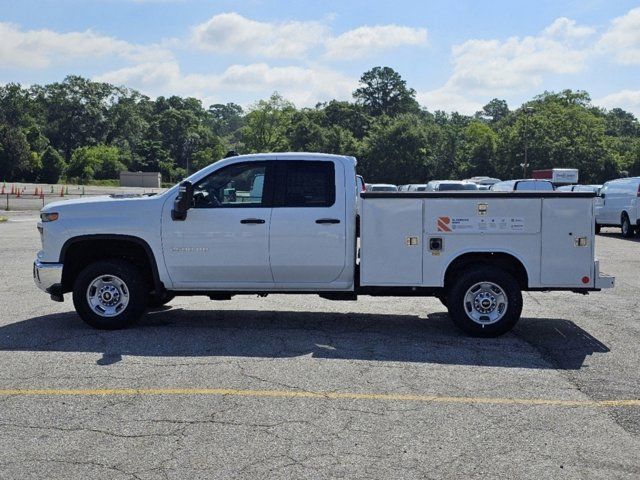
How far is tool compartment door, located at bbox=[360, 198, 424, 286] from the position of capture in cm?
830

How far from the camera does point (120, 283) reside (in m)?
8.66

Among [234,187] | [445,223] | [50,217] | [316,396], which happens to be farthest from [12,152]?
[316,396]

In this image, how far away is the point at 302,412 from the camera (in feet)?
18.8

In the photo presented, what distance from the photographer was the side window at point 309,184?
853cm

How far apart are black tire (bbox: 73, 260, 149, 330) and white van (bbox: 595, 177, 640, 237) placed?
725 inches

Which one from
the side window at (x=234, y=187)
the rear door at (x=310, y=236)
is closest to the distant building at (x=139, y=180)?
the side window at (x=234, y=187)

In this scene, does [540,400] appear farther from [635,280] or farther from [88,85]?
[88,85]

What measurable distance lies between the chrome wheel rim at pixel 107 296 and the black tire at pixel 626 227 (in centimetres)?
1875

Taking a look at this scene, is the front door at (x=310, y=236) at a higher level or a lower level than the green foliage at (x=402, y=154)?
Result: lower

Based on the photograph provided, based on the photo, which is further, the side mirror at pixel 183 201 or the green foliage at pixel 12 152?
the green foliage at pixel 12 152

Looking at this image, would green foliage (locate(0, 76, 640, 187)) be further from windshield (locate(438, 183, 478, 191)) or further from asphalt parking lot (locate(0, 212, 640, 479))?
asphalt parking lot (locate(0, 212, 640, 479))

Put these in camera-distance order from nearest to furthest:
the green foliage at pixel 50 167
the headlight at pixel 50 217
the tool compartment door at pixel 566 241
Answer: the tool compartment door at pixel 566 241, the headlight at pixel 50 217, the green foliage at pixel 50 167

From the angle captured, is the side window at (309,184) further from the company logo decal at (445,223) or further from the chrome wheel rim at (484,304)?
the chrome wheel rim at (484,304)

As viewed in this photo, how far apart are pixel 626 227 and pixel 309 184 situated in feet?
58.1
